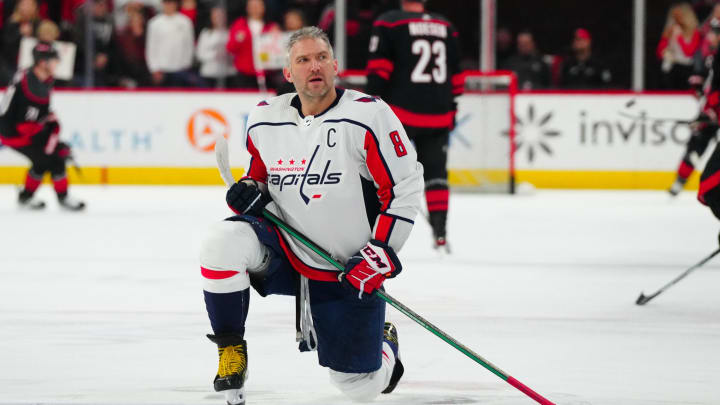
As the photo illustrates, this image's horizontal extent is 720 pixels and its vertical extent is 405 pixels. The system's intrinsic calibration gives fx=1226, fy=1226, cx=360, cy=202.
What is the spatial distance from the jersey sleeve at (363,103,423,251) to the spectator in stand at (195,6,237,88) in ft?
23.4

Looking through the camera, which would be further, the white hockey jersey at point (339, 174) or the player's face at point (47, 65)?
the player's face at point (47, 65)

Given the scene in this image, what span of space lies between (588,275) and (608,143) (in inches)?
175

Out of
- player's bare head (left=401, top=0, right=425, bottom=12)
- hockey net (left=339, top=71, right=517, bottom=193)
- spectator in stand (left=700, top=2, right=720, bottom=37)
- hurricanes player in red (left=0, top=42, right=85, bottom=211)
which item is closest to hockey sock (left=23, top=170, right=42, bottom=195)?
hurricanes player in red (left=0, top=42, right=85, bottom=211)

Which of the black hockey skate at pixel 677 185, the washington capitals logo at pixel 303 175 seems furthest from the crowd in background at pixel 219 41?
the washington capitals logo at pixel 303 175

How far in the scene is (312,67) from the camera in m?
2.62

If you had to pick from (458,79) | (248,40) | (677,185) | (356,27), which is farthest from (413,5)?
(248,40)

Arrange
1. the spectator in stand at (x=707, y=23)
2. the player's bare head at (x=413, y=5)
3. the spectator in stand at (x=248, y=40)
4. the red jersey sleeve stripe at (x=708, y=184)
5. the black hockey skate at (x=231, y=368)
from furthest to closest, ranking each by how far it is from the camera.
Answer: the spectator in stand at (x=248, y=40) < the spectator in stand at (x=707, y=23) < the player's bare head at (x=413, y=5) < the red jersey sleeve stripe at (x=708, y=184) < the black hockey skate at (x=231, y=368)

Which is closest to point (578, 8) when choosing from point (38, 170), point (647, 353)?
point (38, 170)

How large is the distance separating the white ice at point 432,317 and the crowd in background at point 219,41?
2.57 metres

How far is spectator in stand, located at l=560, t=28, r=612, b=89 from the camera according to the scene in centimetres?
938

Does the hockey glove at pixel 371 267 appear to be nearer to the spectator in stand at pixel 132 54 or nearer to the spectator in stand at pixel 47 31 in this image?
the spectator in stand at pixel 47 31

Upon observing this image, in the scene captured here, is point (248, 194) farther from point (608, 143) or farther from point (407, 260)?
point (608, 143)

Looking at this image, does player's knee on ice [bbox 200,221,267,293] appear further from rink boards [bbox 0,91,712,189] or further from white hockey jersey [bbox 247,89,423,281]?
rink boards [bbox 0,91,712,189]

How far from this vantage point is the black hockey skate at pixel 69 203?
7.62 metres
